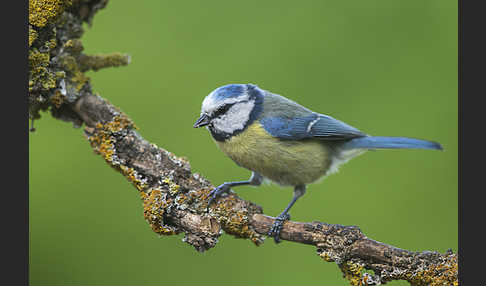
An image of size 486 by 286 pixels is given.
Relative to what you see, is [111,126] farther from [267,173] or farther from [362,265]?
[362,265]

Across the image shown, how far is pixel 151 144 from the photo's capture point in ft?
5.88

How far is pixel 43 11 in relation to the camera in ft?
5.46

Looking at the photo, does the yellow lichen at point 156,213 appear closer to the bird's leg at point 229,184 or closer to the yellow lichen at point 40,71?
the bird's leg at point 229,184

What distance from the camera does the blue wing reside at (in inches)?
73.3

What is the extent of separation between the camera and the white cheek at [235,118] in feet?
5.77

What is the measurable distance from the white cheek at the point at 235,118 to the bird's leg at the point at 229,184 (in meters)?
0.22

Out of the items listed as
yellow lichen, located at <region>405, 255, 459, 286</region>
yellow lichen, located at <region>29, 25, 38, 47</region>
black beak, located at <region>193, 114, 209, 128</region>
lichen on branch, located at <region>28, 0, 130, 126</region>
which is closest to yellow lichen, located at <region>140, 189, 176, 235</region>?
black beak, located at <region>193, 114, 209, 128</region>

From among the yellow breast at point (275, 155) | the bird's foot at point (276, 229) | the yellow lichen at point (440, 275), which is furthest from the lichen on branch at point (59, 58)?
the yellow lichen at point (440, 275)

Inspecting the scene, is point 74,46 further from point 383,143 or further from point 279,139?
point 383,143

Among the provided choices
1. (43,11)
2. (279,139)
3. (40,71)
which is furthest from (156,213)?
(43,11)

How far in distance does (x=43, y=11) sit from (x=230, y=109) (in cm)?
76

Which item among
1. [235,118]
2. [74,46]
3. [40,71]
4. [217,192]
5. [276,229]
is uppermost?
[74,46]

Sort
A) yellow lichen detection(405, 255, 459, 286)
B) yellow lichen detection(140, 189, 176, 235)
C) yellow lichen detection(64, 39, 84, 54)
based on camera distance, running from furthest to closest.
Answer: yellow lichen detection(64, 39, 84, 54) → yellow lichen detection(140, 189, 176, 235) → yellow lichen detection(405, 255, 459, 286)

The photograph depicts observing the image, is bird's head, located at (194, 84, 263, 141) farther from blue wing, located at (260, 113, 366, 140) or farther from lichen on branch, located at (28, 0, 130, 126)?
lichen on branch, located at (28, 0, 130, 126)
